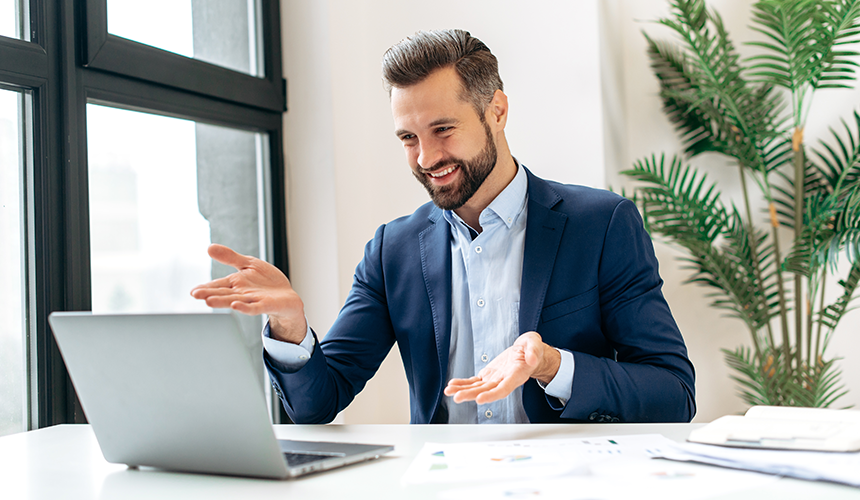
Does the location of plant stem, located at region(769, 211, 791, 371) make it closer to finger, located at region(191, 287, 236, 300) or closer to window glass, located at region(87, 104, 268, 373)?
window glass, located at region(87, 104, 268, 373)

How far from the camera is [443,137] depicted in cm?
159

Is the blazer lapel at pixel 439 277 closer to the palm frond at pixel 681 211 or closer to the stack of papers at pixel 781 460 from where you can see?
the stack of papers at pixel 781 460

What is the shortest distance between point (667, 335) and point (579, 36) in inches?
62.0

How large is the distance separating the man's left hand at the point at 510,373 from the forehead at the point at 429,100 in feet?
2.05

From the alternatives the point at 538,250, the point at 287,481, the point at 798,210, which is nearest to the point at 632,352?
the point at 538,250

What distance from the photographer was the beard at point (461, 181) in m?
1.59

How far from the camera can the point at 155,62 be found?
2191 millimetres

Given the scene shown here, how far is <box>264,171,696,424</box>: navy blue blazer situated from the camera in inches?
50.3

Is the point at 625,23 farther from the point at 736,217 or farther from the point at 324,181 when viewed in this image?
the point at 324,181

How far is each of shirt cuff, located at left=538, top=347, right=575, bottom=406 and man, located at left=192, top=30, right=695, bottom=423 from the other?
6cm

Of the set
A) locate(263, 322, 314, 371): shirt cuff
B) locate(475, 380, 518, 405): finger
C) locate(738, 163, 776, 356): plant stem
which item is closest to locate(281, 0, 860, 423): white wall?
locate(738, 163, 776, 356): plant stem

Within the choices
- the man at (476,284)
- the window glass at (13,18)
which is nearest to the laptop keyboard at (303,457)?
the man at (476,284)

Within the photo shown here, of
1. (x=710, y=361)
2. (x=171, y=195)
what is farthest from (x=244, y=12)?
(x=710, y=361)

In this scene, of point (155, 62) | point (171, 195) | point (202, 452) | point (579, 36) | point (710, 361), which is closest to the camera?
point (202, 452)
